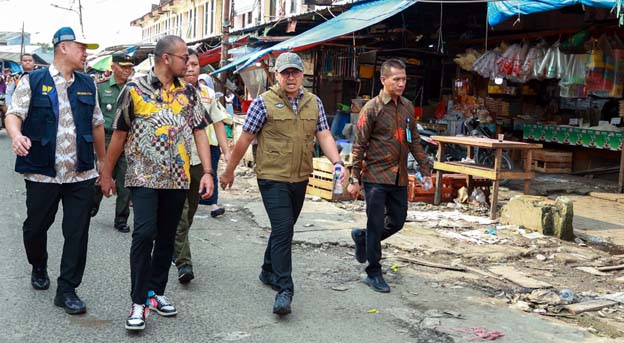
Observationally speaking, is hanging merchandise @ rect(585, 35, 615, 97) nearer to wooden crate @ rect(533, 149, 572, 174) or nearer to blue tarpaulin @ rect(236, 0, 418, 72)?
wooden crate @ rect(533, 149, 572, 174)

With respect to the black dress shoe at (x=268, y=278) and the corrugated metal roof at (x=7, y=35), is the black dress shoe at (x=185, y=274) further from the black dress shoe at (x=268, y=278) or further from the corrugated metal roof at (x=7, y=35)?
the corrugated metal roof at (x=7, y=35)

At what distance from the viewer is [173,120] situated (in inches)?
176

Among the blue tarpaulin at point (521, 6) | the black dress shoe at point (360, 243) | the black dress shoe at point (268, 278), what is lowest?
the black dress shoe at point (268, 278)

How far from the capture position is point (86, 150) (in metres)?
4.72

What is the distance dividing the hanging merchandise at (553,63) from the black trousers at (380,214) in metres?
7.61

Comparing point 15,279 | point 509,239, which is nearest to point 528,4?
point 509,239

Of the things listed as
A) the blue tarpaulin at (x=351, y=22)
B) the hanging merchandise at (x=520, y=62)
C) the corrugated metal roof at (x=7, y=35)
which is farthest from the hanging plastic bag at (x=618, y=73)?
the corrugated metal roof at (x=7, y=35)

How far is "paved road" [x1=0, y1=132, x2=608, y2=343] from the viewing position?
14.6 feet

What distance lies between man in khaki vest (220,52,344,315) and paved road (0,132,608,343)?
0.41 metres

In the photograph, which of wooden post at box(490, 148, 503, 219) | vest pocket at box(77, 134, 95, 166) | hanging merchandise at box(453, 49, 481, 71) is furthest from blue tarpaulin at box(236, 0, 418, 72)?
vest pocket at box(77, 134, 95, 166)

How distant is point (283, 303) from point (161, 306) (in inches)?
33.8

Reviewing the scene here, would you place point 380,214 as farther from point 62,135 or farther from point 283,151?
point 62,135

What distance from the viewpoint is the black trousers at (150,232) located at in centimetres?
437

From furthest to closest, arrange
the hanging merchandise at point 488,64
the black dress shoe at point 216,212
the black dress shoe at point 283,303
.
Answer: the hanging merchandise at point 488,64, the black dress shoe at point 216,212, the black dress shoe at point 283,303
